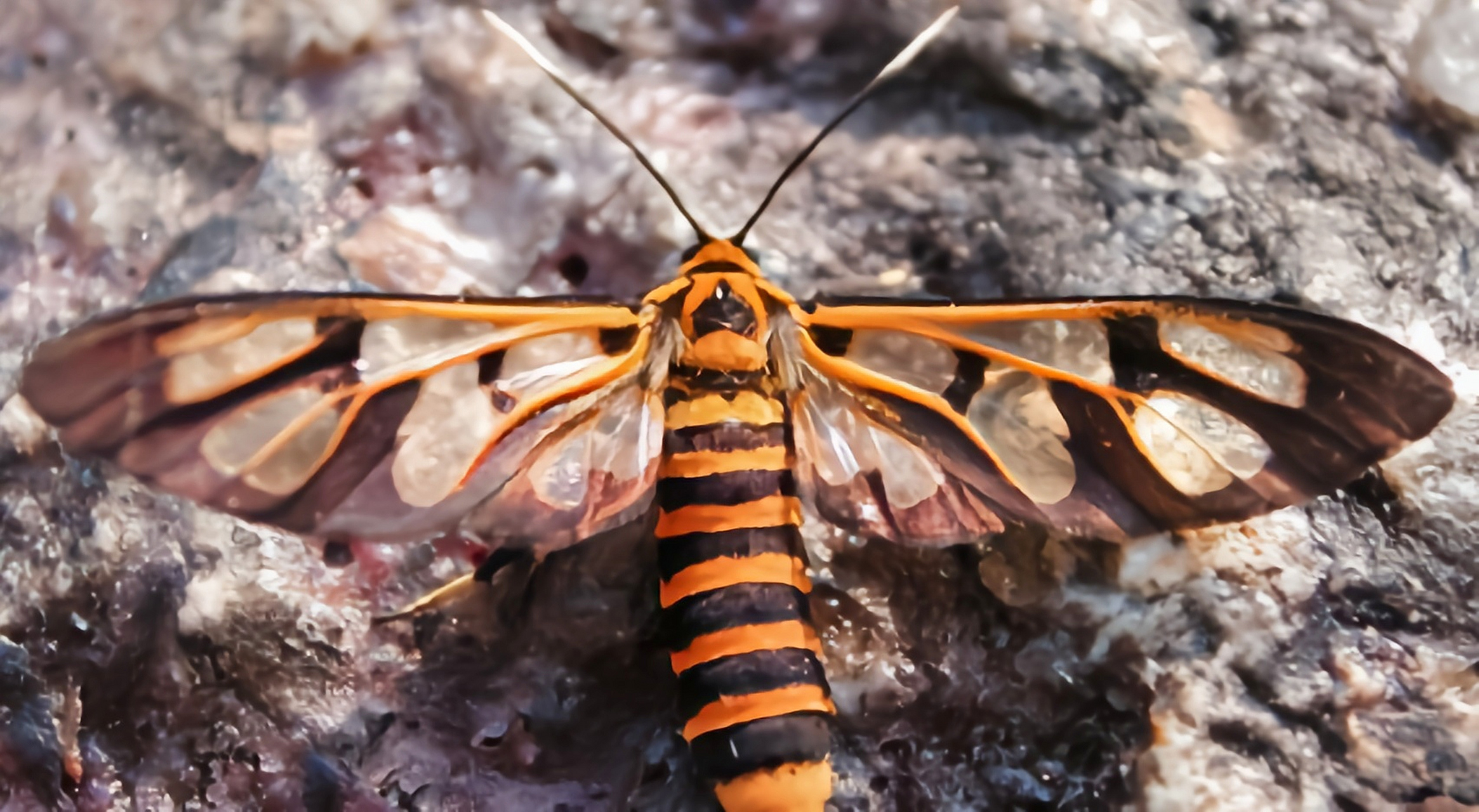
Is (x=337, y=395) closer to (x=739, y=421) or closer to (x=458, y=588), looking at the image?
(x=458, y=588)

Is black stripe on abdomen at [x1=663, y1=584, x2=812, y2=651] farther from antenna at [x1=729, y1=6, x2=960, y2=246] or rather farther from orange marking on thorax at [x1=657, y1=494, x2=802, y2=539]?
antenna at [x1=729, y1=6, x2=960, y2=246]

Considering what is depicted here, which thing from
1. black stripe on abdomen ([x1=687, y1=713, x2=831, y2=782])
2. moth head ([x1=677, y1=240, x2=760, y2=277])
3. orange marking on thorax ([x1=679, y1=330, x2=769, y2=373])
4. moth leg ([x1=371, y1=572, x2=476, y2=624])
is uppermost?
moth head ([x1=677, y1=240, x2=760, y2=277])

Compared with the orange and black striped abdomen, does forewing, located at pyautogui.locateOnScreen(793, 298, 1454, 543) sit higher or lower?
higher

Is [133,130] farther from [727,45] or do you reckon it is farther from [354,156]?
[727,45]

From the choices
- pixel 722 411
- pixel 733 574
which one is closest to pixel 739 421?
pixel 722 411

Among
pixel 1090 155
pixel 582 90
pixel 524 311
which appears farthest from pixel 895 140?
pixel 524 311

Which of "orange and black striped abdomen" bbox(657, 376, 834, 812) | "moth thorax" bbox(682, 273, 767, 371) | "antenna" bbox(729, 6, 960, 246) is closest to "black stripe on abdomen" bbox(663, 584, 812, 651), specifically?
"orange and black striped abdomen" bbox(657, 376, 834, 812)
